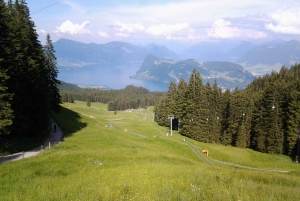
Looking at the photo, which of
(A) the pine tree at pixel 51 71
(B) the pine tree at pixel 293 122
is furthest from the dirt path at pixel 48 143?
(B) the pine tree at pixel 293 122

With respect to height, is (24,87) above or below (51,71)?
below

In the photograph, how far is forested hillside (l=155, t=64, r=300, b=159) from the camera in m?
55.9

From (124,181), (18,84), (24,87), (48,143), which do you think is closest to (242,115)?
(48,143)

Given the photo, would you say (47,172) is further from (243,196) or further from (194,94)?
(194,94)

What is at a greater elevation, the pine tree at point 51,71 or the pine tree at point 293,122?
the pine tree at point 51,71

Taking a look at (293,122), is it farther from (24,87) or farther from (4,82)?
(4,82)

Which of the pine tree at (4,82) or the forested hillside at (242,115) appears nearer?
the pine tree at (4,82)

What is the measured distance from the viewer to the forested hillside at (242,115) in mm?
55919

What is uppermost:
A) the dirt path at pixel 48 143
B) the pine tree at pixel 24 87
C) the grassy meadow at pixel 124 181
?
the pine tree at pixel 24 87

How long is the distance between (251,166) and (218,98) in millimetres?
31634

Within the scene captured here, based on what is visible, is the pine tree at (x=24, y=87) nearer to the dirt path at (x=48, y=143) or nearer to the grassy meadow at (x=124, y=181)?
the dirt path at (x=48, y=143)

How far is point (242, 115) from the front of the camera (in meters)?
65.0

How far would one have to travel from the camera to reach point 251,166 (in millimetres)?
40531

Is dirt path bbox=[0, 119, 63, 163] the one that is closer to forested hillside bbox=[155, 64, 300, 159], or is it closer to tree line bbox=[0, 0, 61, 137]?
tree line bbox=[0, 0, 61, 137]
